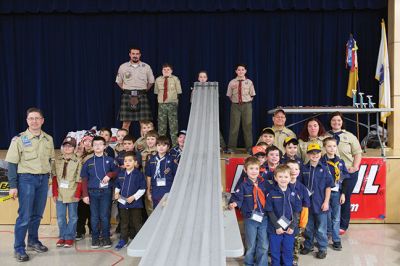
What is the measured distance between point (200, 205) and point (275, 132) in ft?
6.31

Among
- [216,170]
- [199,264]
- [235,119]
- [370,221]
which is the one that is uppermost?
[235,119]

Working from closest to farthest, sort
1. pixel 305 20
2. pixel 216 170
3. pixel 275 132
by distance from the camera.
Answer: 1. pixel 216 170
2. pixel 275 132
3. pixel 305 20

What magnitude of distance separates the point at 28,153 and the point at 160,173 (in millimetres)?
1148

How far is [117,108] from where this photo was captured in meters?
7.52

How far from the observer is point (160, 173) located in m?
4.00

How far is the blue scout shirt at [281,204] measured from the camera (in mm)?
3240

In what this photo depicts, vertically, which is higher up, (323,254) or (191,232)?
(191,232)

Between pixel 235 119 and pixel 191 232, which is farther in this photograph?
pixel 235 119

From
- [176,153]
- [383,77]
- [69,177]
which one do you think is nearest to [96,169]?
[69,177]

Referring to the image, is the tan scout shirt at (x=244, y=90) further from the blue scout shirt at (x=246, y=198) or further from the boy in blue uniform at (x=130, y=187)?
the blue scout shirt at (x=246, y=198)

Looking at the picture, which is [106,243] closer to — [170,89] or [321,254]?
[321,254]

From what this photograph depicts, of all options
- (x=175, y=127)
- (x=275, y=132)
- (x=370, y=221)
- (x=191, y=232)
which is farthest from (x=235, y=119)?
(x=191, y=232)

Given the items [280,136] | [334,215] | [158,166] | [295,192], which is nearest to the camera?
[295,192]

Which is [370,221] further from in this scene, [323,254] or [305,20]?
[305,20]
